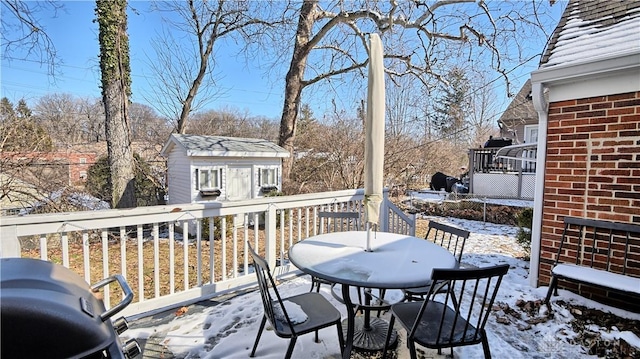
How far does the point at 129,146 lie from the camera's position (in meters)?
8.17

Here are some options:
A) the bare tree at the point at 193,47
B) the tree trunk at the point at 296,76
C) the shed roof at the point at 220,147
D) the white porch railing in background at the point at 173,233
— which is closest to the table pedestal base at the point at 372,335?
the white porch railing in background at the point at 173,233

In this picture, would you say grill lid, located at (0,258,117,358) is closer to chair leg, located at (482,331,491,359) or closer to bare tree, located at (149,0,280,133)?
chair leg, located at (482,331,491,359)

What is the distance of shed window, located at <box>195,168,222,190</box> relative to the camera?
917 cm

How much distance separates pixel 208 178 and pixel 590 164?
8706 millimetres

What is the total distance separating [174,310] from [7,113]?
477cm

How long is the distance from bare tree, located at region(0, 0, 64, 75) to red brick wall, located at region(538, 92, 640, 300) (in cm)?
660

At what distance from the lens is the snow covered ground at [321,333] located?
2336 mm

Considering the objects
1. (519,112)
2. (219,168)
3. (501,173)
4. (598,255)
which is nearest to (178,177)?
(219,168)

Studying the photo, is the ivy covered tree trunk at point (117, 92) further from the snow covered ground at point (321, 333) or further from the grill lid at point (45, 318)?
the grill lid at point (45, 318)

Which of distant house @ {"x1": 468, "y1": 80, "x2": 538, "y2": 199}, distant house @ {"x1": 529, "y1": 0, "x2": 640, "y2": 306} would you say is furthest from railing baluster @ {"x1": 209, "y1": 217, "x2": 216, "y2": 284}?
distant house @ {"x1": 468, "y1": 80, "x2": 538, "y2": 199}

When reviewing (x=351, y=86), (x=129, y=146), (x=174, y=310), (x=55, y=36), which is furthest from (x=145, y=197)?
(x=174, y=310)

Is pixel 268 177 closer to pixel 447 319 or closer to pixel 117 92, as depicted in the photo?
pixel 117 92

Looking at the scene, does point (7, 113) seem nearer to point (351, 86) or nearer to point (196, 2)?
point (196, 2)

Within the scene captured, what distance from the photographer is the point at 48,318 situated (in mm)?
1137
